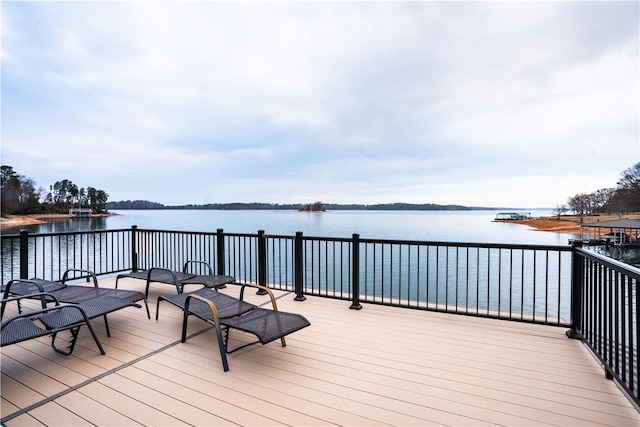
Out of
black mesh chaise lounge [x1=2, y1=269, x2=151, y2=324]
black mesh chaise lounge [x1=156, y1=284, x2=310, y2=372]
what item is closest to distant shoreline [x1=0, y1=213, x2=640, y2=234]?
black mesh chaise lounge [x1=2, y1=269, x2=151, y2=324]

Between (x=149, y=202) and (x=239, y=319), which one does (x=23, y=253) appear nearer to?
(x=239, y=319)

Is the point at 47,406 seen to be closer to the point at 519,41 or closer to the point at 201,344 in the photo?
the point at 201,344

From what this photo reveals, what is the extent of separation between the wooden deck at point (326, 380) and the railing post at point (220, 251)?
212 cm

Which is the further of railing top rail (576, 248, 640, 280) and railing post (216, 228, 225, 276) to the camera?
railing post (216, 228, 225, 276)

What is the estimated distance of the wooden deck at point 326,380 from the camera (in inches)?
68.4

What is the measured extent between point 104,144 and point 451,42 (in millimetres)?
19151

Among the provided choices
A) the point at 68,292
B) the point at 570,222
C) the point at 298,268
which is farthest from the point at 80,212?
the point at 570,222

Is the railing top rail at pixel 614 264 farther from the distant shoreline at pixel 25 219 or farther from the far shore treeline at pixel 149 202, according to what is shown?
the distant shoreline at pixel 25 219

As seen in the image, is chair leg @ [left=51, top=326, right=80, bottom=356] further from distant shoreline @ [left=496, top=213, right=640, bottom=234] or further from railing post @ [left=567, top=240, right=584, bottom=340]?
distant shoreline @ [left=496, top=213, right=640, bottom=234]

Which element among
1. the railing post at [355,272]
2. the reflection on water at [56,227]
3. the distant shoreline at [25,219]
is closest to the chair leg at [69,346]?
the railing post at [355,272]

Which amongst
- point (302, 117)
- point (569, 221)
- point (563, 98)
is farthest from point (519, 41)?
point (569, 221)

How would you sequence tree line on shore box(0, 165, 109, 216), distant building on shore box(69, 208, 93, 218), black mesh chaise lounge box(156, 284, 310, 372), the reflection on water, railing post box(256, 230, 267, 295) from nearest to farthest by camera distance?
black mesh chaise lounge box(156, 284, 310, 372)
railing post box(256, 230, 267, 295)
the reflection on water
tree line on shore box(0, 165, 109, 216)
distant building on shore box(69, 208, 93, 218)

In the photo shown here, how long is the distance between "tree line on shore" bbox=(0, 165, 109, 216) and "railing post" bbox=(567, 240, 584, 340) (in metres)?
47.5

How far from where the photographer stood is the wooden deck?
1736mm
